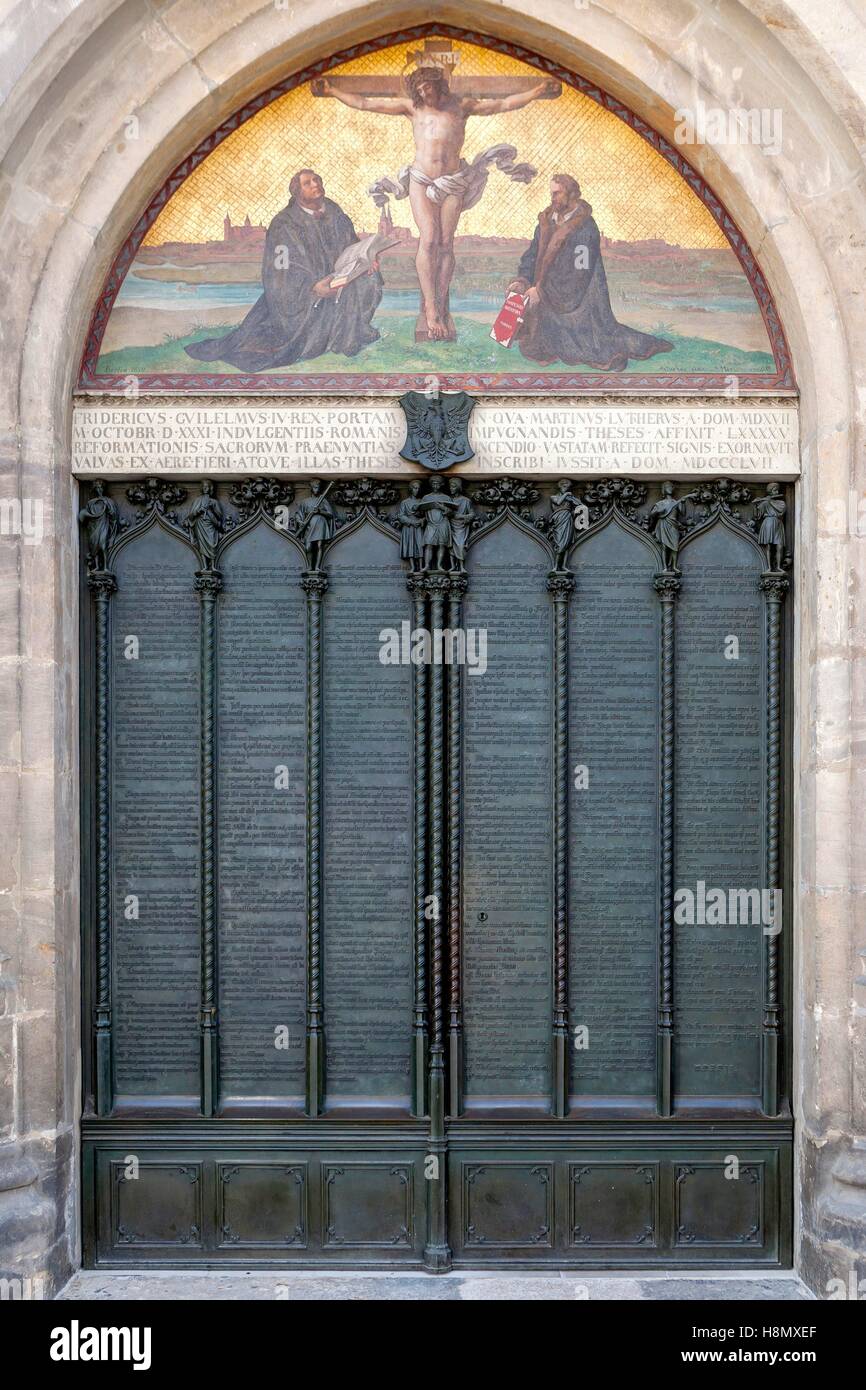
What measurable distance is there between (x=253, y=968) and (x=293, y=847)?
0.74 m

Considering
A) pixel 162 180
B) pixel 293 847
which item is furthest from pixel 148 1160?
pixel 162 180

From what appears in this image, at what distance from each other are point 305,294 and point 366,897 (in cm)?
352

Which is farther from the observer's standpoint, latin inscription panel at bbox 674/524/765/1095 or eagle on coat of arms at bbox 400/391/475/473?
latin inscription panel at bbox 674/524/765/1095

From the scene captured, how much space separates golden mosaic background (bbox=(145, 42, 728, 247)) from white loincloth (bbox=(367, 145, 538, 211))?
0.04 m

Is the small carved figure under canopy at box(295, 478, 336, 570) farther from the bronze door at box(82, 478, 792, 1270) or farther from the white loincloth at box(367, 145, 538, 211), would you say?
the white loincloth at box(367, 145, 538, 211)

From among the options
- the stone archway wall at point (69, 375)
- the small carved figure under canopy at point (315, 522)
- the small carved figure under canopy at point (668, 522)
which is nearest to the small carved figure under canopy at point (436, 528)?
the small carved figure under canopy at point (315, 522)

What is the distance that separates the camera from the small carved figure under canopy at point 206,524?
22.7 ft

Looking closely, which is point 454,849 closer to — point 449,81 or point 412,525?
point 412,525

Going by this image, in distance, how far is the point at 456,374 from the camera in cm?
688

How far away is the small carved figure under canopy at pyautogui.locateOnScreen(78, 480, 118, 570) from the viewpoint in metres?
6.90

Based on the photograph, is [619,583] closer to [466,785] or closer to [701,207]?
[466,785]

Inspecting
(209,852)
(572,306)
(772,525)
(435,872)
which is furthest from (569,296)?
(209,852)

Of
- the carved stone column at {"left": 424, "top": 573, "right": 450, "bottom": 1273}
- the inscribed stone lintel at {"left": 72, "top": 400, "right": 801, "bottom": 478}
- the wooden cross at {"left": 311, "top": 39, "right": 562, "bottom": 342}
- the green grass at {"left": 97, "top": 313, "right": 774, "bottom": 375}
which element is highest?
the wooden cross at {"left": 311, "top": 39, "right": 562, "bottom": 342}

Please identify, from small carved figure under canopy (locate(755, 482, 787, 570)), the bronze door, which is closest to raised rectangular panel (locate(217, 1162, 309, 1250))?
the bronze door
